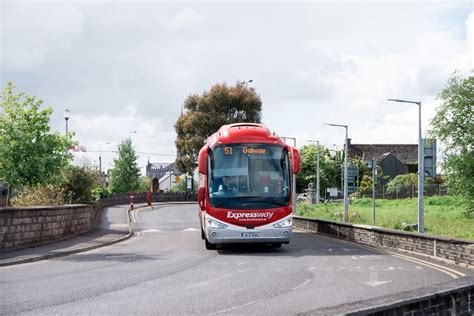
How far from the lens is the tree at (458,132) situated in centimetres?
4522

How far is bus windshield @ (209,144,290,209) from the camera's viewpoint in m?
19.6

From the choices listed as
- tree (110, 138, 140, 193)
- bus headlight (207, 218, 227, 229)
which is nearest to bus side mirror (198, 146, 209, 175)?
bus headlight (207, 218, 227, 229)

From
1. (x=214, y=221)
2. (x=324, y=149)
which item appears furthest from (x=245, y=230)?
(x=324, y=149)

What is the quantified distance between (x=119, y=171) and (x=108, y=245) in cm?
7070

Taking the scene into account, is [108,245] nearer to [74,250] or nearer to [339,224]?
[74,250]

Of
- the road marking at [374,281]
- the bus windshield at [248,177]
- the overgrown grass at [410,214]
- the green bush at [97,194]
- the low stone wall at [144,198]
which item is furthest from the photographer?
the low stone wall at [144,198]

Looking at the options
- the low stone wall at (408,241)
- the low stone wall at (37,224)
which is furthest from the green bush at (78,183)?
the low stone wall at (408,241)

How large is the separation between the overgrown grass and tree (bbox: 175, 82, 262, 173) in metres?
18.7

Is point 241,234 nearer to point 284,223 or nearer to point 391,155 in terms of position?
point 284,223

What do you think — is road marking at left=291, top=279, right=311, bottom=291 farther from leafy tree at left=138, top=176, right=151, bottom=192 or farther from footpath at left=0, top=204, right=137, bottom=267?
leafy tree at left=138, top=176, right=151, bottom=192

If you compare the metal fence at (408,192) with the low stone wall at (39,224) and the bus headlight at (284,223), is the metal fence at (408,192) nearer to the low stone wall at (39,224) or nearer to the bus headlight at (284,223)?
the low stone wall at (39,224)

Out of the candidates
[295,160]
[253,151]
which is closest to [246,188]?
[253,151]

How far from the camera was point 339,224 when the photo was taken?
26453 millimetres

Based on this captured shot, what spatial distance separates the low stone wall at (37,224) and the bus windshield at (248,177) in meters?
5.49
